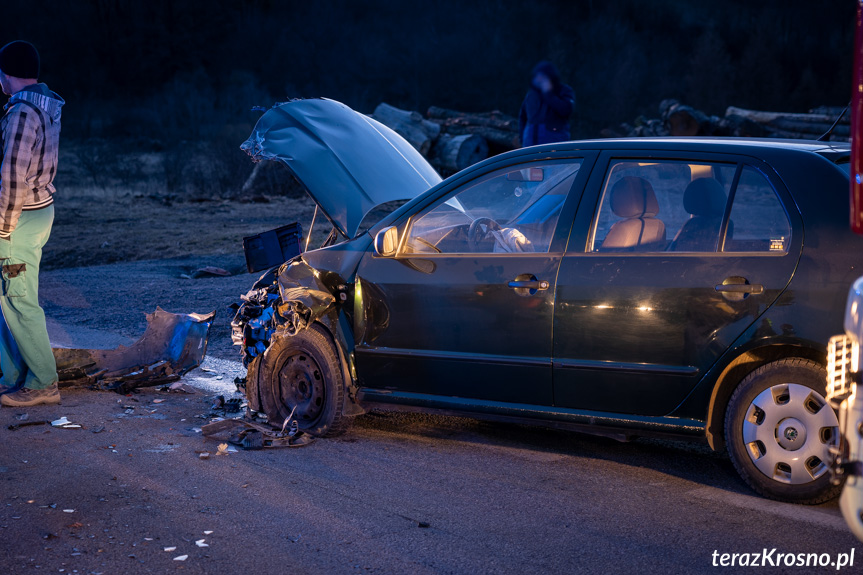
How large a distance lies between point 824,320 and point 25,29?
181 ft

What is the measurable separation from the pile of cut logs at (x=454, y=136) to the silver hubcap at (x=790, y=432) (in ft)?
58.0

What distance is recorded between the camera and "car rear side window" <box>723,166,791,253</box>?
4.69m

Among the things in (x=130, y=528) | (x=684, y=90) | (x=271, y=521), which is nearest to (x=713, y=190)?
(x=271, y=521)

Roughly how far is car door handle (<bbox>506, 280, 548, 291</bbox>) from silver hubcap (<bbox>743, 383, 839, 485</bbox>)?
3.91 feet

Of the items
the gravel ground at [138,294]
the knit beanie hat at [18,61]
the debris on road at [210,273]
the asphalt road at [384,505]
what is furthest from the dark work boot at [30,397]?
the debris on road at [210,273]

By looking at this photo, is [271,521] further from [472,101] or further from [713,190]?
[472,101]

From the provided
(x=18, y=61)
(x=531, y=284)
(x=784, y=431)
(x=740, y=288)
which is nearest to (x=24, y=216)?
(x=18, y=61)

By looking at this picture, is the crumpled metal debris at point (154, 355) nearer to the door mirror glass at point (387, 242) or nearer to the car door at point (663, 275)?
the door mirror glass at point (387, 242)

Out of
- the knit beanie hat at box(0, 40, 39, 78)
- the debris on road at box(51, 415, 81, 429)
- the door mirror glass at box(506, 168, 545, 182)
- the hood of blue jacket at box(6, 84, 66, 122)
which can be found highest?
the knit beanie hat at box(0, 40, 39, 78)

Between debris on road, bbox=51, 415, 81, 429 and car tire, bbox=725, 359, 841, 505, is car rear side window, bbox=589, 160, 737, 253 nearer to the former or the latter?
car tire, bbox=725, 359, 841, 505

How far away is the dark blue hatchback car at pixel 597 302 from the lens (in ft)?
15.2

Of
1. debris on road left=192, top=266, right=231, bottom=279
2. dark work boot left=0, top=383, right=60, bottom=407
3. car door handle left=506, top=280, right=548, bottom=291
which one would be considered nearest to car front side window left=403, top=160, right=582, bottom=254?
car door handle left=506, top=280, right=548, bottom=291

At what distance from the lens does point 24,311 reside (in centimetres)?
648

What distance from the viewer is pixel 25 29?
52406 millimetres
